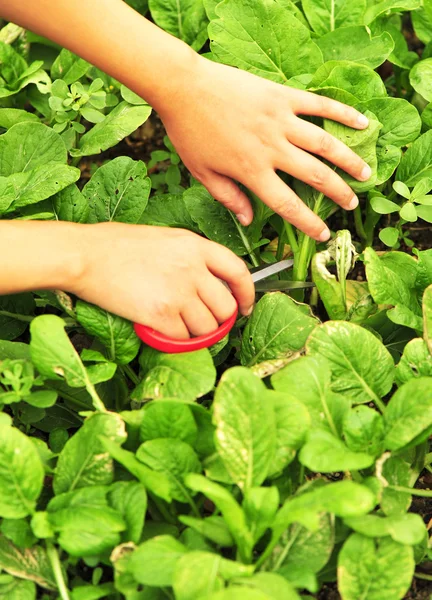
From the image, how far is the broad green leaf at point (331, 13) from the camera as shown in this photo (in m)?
1.42

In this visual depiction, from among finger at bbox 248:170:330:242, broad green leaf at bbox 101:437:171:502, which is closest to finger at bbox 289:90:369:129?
finger at bbox 248:170:330:242

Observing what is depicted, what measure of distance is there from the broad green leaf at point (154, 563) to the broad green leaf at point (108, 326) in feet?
1.07

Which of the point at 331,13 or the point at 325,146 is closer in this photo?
Result: the point at 325,146

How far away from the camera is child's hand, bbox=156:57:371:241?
3.73 ft

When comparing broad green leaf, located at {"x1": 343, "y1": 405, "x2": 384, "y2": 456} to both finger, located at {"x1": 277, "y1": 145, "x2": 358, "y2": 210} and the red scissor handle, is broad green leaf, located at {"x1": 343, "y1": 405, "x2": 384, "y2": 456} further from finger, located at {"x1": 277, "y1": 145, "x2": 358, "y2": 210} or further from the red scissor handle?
finger, located at {"x1": 277, "y1": 145, "x2": 358, "y2": 210}

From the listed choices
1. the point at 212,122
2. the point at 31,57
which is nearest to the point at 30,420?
the point at 212,122

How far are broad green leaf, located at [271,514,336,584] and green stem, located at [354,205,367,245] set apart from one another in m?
0.69

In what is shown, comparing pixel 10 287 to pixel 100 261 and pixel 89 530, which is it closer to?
pixel 100 261

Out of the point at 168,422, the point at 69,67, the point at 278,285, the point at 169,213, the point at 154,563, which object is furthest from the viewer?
the point at 69,67

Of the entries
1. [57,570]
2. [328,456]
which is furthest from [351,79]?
[57,570]

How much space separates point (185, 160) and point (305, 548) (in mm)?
650

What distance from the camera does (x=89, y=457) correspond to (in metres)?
0.94

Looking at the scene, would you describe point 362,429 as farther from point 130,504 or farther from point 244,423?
point 130,504

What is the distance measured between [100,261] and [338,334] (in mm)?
357
